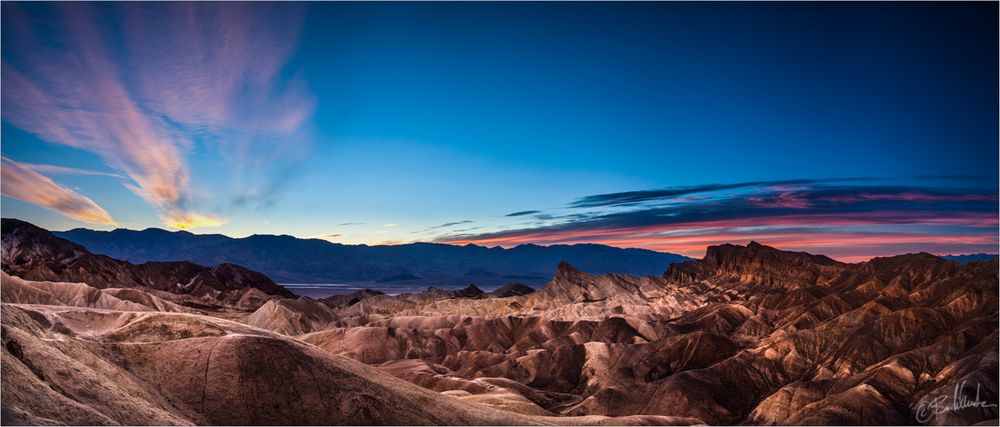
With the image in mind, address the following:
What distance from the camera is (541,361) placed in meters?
133

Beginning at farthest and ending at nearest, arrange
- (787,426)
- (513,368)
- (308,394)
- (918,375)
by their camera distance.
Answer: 1. (513,368)
2. (918,375)
3. (787,426)
4. (308,394)

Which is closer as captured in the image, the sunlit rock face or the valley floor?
the valley floor

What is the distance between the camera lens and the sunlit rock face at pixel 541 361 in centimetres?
4459

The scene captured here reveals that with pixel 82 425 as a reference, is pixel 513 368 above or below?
below

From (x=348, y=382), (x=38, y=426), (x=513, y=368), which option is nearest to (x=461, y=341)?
(x=513, y=368)

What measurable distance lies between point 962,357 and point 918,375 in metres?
7.35

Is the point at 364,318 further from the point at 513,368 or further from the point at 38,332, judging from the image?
the point at 38,332

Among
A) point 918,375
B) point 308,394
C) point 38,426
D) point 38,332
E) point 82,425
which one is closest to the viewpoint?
point 38,426

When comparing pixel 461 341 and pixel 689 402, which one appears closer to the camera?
pixel 689 402

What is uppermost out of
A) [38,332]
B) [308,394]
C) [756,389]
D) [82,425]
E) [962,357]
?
[38,332]

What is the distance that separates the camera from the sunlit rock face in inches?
1756

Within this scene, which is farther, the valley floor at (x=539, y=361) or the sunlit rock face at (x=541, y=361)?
the sunlit rock face at (x=541, y=361)

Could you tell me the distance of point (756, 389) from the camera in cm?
10969

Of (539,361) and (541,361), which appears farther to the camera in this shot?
(541,361)
